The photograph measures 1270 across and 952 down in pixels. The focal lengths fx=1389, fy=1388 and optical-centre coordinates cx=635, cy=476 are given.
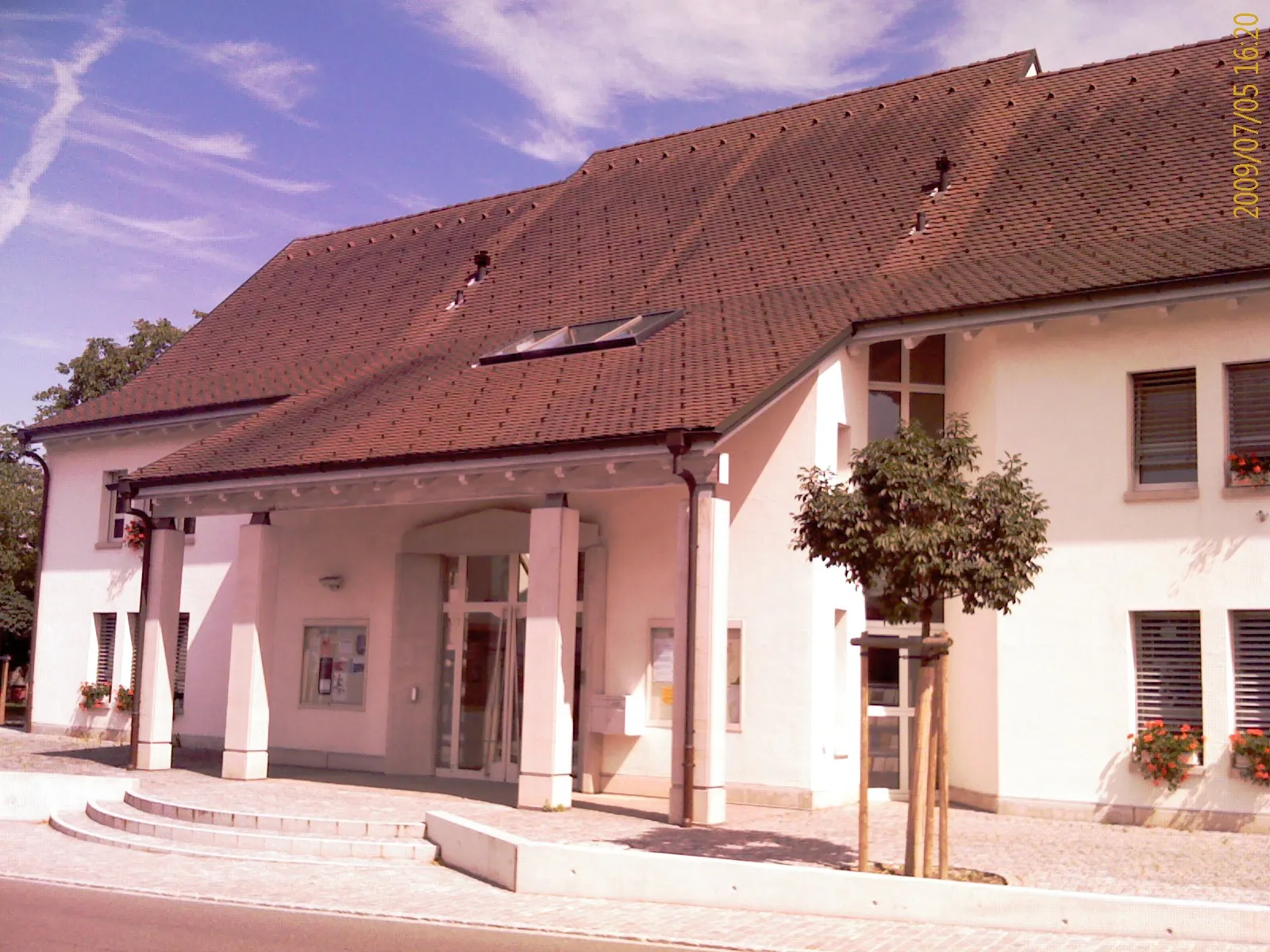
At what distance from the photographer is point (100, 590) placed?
26172mm

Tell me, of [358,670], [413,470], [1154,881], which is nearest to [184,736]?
[358,670]

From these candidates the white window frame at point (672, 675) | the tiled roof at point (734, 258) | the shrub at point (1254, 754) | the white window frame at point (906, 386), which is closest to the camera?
the shrub at point (1254, 754)

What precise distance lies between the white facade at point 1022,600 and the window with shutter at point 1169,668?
0.64 ft

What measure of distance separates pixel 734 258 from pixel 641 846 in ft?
33.6

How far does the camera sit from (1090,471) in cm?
1631

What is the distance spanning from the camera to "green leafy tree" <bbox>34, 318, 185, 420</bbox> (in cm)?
5066

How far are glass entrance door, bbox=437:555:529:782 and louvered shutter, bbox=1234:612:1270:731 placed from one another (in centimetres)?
904

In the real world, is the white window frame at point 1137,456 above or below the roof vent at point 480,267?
below

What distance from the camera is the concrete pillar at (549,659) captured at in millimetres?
15508

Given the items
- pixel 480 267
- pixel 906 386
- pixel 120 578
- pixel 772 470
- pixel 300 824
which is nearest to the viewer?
pixel 300 824

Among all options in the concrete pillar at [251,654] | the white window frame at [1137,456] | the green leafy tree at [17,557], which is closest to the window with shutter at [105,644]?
the concrete pillar at [251,654]

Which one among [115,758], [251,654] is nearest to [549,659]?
[251,654]

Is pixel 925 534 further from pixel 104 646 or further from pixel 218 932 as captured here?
pixel 104 646

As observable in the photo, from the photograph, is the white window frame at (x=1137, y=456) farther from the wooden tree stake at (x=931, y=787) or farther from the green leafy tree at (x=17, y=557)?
the green leafy tree at (x=17, y=557)
